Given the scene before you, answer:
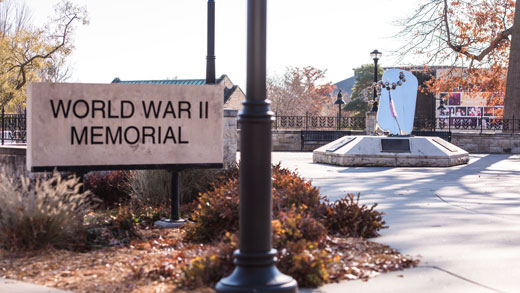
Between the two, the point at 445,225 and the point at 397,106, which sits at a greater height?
the point at 397,106

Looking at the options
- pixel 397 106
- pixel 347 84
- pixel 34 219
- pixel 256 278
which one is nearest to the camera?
pixel 256 278

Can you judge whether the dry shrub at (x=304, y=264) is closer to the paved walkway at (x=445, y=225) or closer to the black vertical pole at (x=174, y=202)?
the paved walkway at (x=445, y=225)

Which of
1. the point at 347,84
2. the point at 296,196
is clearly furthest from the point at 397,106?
the point at 347,84

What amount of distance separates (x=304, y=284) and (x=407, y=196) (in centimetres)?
692

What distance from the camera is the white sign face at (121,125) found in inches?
308

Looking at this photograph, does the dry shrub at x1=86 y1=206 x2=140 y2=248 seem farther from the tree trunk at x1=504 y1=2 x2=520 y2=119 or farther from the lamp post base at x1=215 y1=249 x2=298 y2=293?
the tree trunk at x1=504 y1=2 x2=520 y2=119

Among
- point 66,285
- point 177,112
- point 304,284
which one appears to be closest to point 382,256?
point 304,284

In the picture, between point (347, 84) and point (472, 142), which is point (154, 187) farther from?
point (347, 84)

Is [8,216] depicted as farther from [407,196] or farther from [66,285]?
[407,196]

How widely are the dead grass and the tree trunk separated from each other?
88.5 feet

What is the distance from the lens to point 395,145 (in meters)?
20.5

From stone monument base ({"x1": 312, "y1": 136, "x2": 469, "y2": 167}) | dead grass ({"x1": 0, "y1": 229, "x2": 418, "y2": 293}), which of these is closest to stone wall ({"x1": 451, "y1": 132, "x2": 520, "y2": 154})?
stone monument base ({"x1": 312, "y1": 136, "x2": 469, "y2": 167})

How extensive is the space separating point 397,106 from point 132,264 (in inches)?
709

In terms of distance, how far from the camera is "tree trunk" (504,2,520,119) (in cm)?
3030
